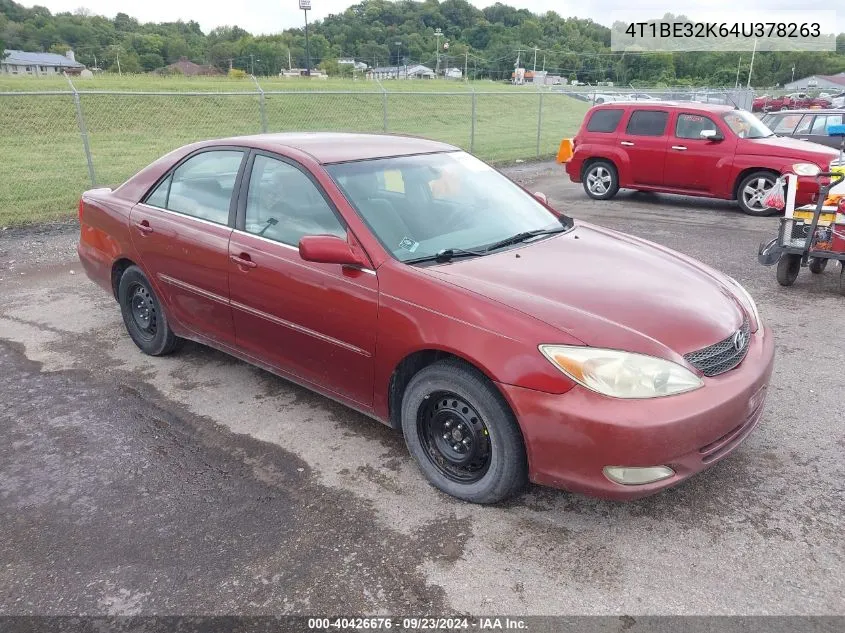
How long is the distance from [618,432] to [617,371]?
240 millimetres

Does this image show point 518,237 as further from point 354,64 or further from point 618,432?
point 354,64

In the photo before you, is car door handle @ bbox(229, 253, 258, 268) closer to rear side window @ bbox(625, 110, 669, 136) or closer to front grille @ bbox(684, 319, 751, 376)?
front grille @ bbox(684, 319, 751, 376)

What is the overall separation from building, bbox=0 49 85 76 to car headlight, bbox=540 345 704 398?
8093 centimetres

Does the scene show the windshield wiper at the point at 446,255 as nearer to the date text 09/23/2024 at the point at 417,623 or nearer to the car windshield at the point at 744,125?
the date text 09/23/2024 at the point at 417,623

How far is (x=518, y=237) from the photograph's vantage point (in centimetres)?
367

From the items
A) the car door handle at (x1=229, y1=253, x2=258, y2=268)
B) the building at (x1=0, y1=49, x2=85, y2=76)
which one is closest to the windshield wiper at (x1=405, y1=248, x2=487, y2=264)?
the car door handle at (x1=229, y1=253, x2=258, y2=268)

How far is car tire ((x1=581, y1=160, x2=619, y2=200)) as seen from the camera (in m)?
11.8

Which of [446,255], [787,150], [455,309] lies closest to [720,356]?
[455,309]

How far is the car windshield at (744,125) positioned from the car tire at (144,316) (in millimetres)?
9285

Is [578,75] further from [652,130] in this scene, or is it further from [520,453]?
[520,453]

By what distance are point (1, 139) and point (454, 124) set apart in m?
16.3

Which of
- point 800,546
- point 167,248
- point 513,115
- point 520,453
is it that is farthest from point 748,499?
point 513,115

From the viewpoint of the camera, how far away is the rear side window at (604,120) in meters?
11.6

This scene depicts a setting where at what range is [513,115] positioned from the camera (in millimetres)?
34469
